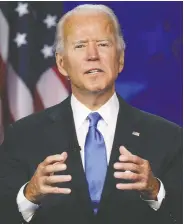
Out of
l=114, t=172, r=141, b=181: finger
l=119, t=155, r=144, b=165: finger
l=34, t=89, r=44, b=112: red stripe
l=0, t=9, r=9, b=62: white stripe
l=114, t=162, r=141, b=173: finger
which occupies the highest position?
l=0, t=9, r=9, b=62: white stripe

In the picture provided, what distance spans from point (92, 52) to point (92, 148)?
0.30 m

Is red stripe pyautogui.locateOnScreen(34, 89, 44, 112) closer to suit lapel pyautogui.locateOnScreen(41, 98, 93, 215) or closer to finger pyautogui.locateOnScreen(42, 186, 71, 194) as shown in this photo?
suit lapel pyautogui.locateOnScreen(41, 98, 93, 215)

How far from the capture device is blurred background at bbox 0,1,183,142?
1.54 m

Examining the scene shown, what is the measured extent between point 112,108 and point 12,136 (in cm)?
35

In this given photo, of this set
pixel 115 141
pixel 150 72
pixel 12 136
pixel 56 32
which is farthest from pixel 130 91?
pixel 12 136

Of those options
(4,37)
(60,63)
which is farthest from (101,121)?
(4,37)

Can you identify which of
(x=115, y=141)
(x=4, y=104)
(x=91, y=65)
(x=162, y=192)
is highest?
(x=91, y=65)

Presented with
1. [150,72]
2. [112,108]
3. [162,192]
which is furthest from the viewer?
[150,72]

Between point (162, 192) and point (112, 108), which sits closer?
point (162, 192)

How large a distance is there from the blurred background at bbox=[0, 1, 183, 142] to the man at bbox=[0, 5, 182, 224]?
83mm

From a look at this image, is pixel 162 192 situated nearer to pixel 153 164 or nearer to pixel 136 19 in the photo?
pixel 153 164

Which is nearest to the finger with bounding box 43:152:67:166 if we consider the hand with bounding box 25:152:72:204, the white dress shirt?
the hand with bounding box 25:152:72:204

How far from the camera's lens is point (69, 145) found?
1.41 m

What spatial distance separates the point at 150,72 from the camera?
155 centimetres
